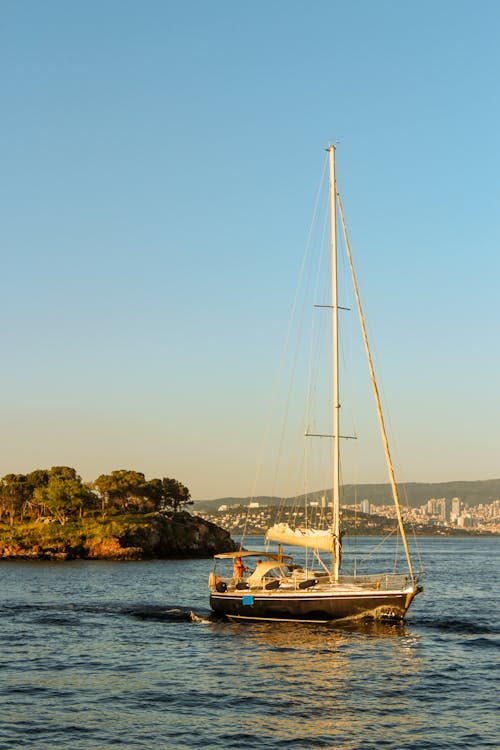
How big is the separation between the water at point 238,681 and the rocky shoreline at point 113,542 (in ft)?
237

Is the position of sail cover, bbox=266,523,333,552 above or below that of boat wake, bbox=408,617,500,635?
above

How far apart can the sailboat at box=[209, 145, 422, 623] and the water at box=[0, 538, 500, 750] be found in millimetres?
1020

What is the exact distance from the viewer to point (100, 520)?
13900cm

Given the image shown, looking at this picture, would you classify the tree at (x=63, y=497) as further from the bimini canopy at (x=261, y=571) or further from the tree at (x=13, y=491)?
the bimini canopy at (x=261, y=571)

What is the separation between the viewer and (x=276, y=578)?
46531mm

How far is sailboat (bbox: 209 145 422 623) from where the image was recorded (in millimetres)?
42438

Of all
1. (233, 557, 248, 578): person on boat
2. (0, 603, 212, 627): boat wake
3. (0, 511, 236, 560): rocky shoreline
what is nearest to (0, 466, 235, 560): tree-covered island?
(0, 511, 236, 560): rocky shoreline

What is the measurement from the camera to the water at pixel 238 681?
24.0 meters

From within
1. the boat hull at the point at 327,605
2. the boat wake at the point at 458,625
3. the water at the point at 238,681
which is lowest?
the boat wake at the point at 458,625

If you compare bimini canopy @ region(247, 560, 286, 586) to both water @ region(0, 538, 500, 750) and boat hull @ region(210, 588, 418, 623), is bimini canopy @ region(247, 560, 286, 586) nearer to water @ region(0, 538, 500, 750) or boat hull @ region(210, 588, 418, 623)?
boat hull @ region(210, 588, 418, 623)

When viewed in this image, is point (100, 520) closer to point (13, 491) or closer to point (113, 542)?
point (113, 542)

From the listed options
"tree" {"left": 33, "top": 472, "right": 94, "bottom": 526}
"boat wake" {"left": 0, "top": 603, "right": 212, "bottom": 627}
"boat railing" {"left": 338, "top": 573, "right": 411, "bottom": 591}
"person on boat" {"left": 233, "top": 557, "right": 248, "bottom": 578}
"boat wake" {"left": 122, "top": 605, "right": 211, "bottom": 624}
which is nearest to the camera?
"boat railing" {"left": 338, "top": 573, "right": 411, "bottom": 591}

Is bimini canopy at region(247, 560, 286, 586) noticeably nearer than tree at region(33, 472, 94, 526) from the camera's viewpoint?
Yes

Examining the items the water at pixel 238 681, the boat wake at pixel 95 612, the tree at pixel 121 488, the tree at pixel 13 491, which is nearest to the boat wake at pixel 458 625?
the water at pixel 238 681
